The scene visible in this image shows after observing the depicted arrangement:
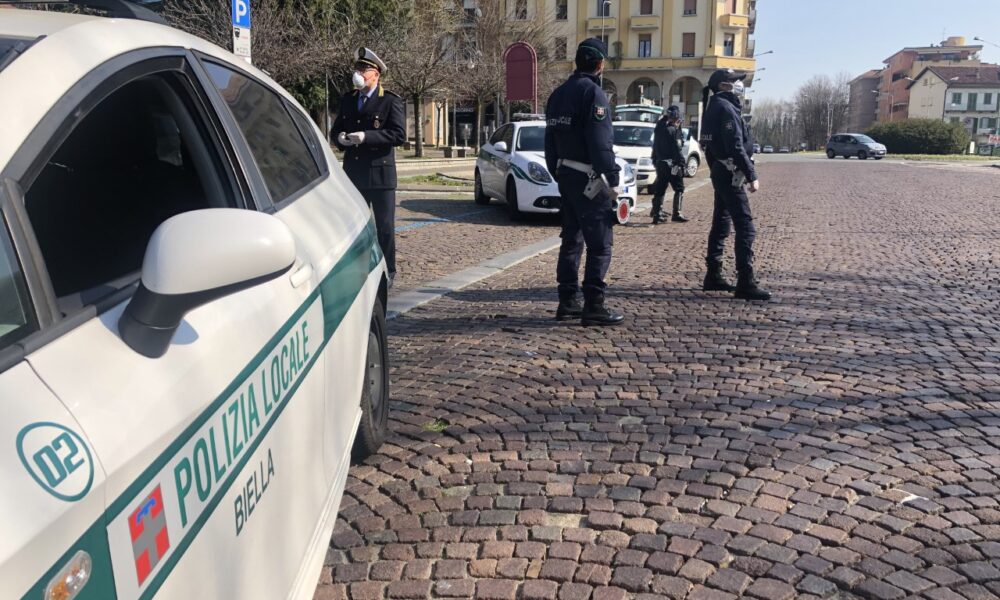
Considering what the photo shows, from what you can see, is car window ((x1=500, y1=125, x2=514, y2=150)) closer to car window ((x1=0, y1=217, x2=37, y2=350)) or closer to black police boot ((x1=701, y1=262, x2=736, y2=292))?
black police boot ((x1=701, y1=262, x2=736, y2=292))

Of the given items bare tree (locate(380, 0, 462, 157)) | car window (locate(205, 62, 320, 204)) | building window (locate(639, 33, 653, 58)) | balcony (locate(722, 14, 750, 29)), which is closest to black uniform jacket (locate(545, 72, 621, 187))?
car window (locate(205, 62, 320, 204))

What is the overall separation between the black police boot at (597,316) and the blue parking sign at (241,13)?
4.45 m

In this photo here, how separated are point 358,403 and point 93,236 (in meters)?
1.23

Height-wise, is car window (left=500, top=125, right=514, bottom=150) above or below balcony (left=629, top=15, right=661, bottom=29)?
below

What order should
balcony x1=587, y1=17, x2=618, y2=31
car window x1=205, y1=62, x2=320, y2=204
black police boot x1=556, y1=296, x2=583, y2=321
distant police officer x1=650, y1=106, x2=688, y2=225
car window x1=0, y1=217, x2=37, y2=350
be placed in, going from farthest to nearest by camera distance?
balcony x1=587, y1=17, x2=618, y2=31 → distant police officer x1=650, y1=106, x2=688, y2=225 → black police boot x1=556, y1=296, x2=583, y2=321 → car window x1=205, y1=62, x2=320, y2=204 → car window x1=0, y1=217, x2=37, y2=350

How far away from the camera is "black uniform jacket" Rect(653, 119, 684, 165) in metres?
13.3

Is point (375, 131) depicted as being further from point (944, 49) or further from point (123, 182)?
point (944, 49)

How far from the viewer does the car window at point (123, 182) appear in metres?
1.86

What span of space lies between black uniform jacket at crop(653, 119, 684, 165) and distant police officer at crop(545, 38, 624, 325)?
7490 mm

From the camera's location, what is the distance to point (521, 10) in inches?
1932

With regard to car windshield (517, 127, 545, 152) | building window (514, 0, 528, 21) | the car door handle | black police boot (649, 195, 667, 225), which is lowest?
black police boot (649, 195, 667, 225)

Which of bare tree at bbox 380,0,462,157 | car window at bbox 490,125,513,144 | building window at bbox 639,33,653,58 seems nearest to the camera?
car window at bbox 490,125,513,144

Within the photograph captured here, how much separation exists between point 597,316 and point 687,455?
2.51 metres

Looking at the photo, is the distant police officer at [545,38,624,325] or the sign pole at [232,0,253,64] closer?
the distant police officer at [545,38,624,325]
